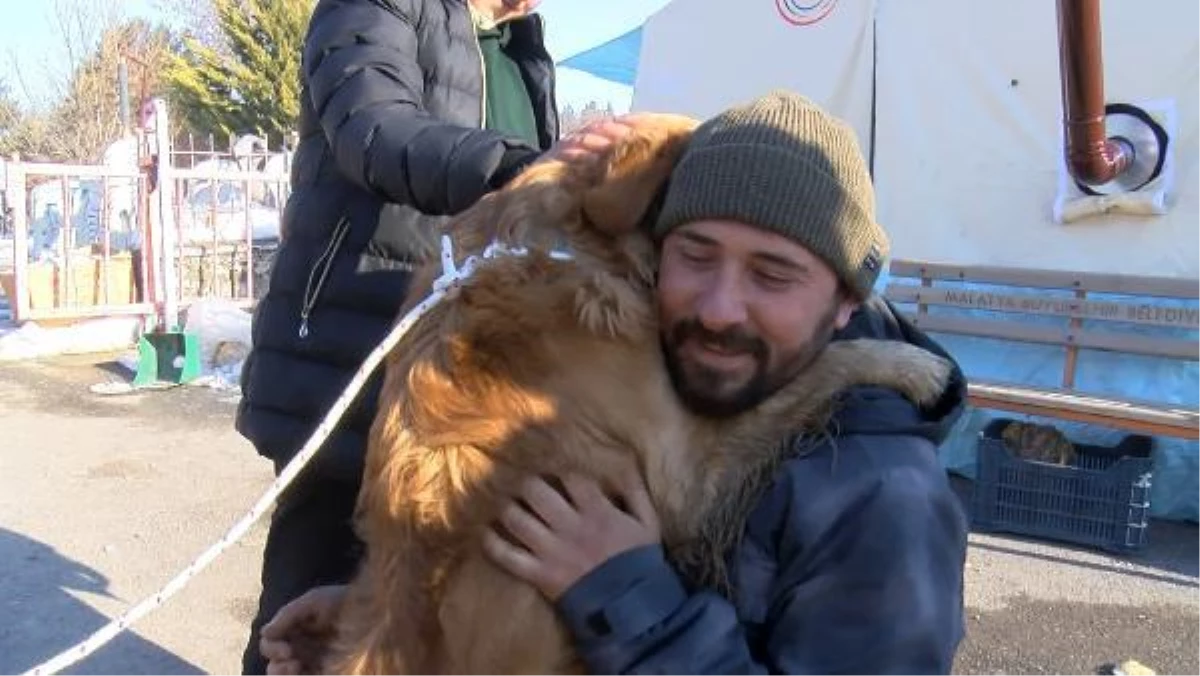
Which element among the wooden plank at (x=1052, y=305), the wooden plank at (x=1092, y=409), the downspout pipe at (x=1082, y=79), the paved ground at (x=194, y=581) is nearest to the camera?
the downspout pipe at (x=1082, y=79)

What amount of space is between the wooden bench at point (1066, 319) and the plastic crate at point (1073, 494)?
23 centimetres

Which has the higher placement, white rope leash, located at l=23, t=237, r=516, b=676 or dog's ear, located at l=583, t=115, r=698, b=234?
dog's ear, located at l=583, t=115, r=698, b=234

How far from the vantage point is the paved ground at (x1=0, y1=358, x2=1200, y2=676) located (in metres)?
4.55

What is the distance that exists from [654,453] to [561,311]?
21 centimetres

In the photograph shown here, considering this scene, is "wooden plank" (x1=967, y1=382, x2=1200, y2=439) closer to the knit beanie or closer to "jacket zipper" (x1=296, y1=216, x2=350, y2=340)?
"jacket zipper" (x1=296, y1=216, x2=350, y2=340)

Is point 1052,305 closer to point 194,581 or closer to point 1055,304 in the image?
point 1055,304

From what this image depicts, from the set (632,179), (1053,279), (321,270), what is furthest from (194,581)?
(1053,279)

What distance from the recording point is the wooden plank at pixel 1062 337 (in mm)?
6102

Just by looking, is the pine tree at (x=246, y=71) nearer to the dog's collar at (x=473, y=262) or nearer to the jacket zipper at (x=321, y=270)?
the jacket zipper at (x=321, y=270)

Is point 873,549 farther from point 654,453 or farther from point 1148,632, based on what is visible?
point 1148,632

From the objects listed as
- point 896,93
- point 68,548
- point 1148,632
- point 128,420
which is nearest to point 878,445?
point 1148,632

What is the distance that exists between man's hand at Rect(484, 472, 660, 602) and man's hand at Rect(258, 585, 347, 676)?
1.85ft

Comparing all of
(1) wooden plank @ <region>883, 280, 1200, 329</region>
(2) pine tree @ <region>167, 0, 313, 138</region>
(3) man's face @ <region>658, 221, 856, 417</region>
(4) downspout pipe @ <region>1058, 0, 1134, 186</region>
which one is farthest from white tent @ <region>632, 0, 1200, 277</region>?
(2) pine tree @ <region>167, 0, 313, 138</region>

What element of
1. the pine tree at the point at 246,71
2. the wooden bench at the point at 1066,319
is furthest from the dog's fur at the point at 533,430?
the pine tree at the point at 246,71
